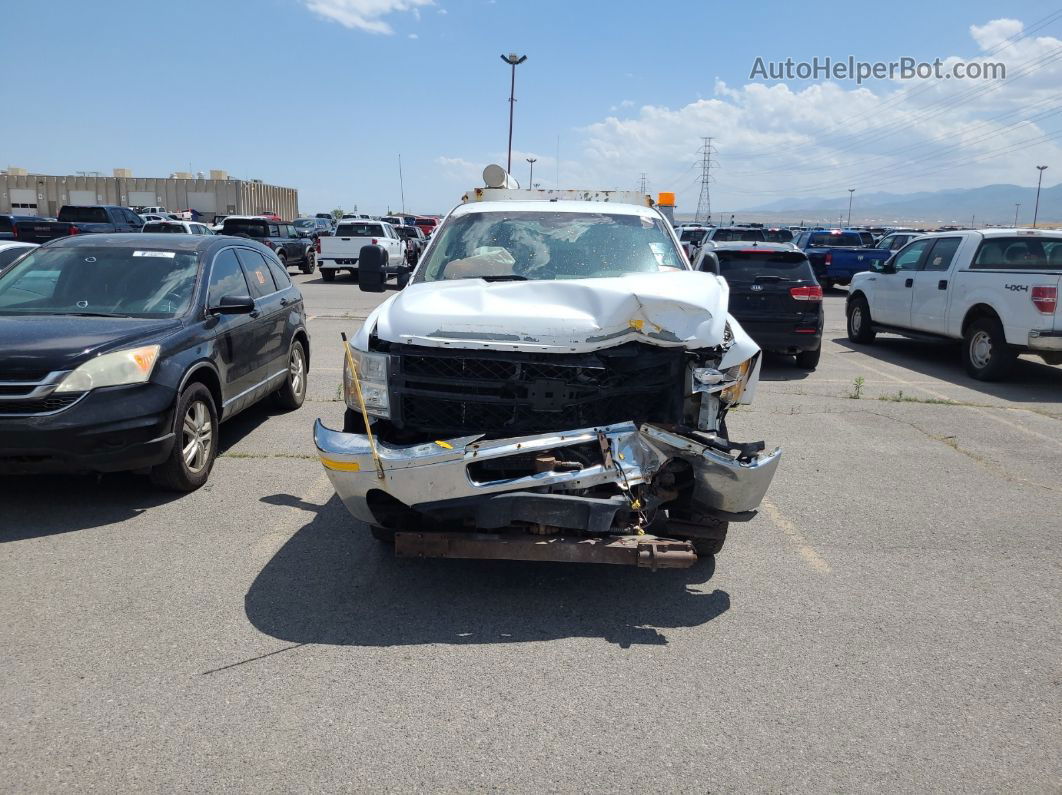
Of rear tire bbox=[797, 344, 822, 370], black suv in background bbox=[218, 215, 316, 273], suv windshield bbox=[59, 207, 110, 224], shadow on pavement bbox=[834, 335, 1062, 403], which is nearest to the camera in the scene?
shadow on pavement bbox=[834, 335, 1062, 403]

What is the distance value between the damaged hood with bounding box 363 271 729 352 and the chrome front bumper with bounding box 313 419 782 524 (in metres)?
0.47

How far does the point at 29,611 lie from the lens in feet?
13.9


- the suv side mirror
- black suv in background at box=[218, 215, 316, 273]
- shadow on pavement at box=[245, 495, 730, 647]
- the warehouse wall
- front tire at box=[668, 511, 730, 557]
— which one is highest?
the warehouse wall

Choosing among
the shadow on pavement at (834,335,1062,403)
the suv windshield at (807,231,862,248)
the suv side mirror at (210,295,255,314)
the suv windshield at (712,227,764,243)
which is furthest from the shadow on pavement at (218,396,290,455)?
the suv windshield at (807,231,862,248)

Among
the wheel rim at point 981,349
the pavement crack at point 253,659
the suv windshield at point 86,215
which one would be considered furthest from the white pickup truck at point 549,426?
the suv windshield at point 86,215

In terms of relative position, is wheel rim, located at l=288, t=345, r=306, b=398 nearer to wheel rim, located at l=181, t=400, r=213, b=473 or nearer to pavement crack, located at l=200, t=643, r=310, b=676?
wheel rim, located at l=181, t=400, r=213, b=473

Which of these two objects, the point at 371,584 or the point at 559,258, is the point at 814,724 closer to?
the point at 371,584

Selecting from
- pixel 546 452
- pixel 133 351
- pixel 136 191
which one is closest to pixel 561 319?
pixel 546 452

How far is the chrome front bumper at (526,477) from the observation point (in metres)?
4.05

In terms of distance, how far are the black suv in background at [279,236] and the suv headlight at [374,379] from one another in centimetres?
2158

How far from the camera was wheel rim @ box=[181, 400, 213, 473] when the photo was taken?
6062 mm

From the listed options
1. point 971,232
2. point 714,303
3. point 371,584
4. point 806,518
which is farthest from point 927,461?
point 971,232

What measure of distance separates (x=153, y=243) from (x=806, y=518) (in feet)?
18.3

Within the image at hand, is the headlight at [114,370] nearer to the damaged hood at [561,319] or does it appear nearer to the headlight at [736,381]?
the damaged hood at [561,319]
